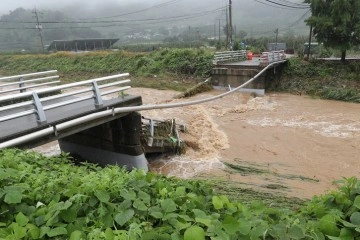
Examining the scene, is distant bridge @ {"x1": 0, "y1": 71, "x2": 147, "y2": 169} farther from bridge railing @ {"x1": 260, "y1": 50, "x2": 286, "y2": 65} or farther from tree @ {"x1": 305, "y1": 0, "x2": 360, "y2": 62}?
tree @ {"x1": 305, "y1": 0, "x2": 360, "y2": 62}

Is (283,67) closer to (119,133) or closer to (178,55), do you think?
(178,55)

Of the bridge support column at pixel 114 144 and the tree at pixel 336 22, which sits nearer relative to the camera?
the bridge support column at pixel 114 144

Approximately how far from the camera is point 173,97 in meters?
22.9

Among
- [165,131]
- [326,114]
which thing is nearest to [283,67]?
[326,114]

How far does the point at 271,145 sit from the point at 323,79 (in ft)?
44.0

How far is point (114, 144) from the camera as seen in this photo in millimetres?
10453

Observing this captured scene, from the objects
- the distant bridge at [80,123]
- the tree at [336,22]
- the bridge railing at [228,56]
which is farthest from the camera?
the bridge railing at [228,56]

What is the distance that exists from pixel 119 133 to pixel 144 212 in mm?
7287

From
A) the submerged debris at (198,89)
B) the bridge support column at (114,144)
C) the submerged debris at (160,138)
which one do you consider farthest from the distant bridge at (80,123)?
the submerged debris at (198,89)

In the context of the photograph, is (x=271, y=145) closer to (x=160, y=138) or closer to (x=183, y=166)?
(x=183, y=166)

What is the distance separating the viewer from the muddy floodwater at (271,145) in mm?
10367

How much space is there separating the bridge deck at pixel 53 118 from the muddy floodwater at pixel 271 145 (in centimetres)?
301

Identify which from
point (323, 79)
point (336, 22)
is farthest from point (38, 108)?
point (323, 79)

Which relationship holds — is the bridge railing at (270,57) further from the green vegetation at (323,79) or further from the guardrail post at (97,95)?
the guardrail post at (97,95)
